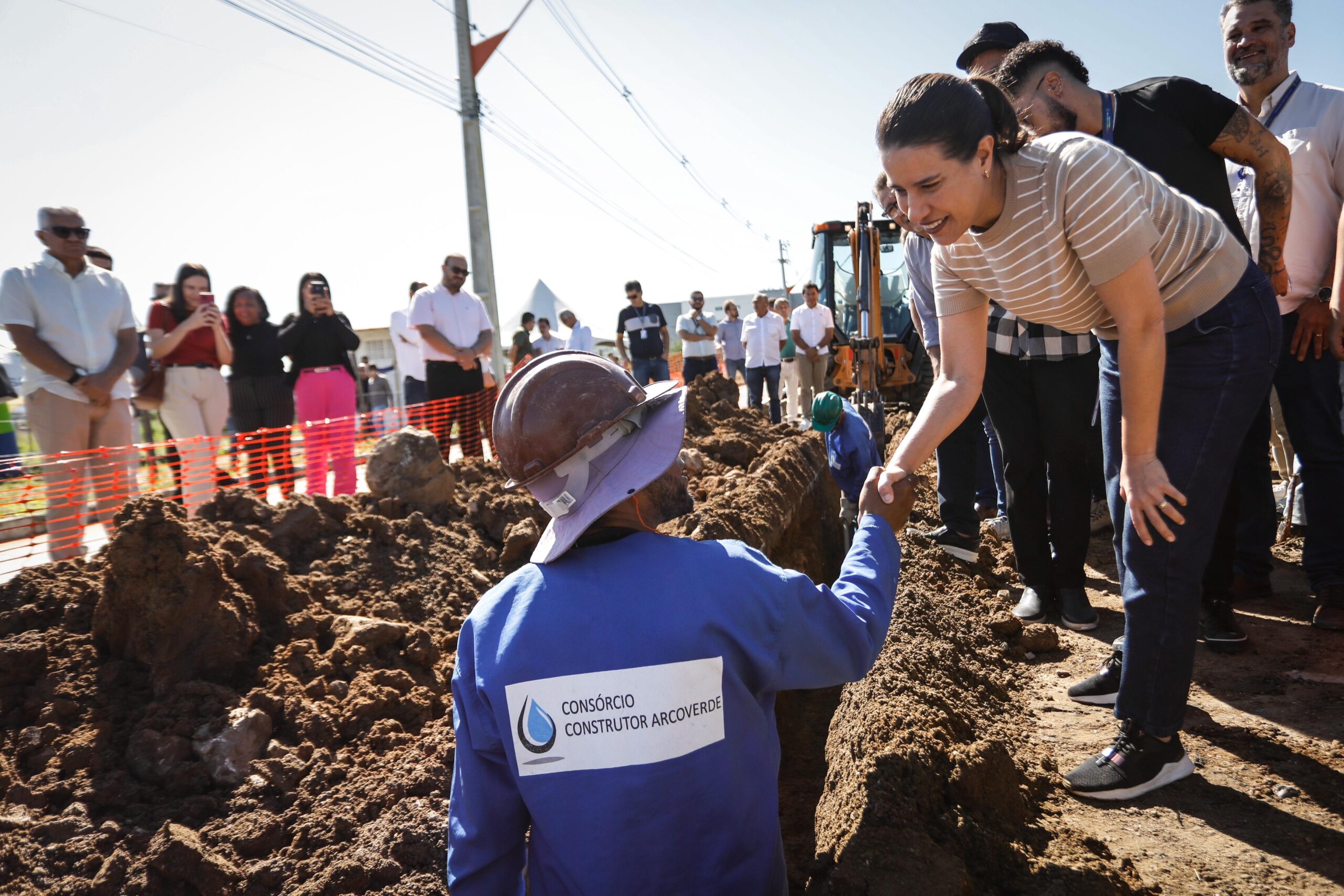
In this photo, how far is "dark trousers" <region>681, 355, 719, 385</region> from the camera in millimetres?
12281

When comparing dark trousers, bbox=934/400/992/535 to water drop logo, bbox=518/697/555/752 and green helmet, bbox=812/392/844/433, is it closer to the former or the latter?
green helmet, bbox=812/392/844/433

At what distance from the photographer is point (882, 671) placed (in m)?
2.86

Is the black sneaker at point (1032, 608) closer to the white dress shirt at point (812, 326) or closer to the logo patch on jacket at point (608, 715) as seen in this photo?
the logo patch on jacket at point (608, 715)

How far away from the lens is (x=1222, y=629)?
10.6 feet

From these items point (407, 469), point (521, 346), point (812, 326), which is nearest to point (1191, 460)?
point (407, 469)

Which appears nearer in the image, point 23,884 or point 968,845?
point 968,845

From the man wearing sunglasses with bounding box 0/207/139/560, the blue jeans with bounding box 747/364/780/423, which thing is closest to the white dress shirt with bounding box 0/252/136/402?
the man wearing sunglasses with bounding box 0/207/139/560

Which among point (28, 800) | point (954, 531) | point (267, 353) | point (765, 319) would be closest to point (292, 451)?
point (267, 353)

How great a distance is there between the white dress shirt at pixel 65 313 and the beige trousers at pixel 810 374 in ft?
29.4

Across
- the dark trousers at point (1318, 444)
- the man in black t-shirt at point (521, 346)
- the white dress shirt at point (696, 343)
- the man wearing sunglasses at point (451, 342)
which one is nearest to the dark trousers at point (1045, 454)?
the dark trousers at point (1318, 444)

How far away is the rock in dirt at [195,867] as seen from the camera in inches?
91.7

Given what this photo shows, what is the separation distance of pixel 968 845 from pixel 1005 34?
328cm

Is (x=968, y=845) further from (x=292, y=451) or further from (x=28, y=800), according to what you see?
(x=292, y=451)

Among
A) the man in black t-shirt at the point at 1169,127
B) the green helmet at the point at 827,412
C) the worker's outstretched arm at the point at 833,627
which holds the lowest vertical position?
the worker's outstretched arm at the point at 833,627
